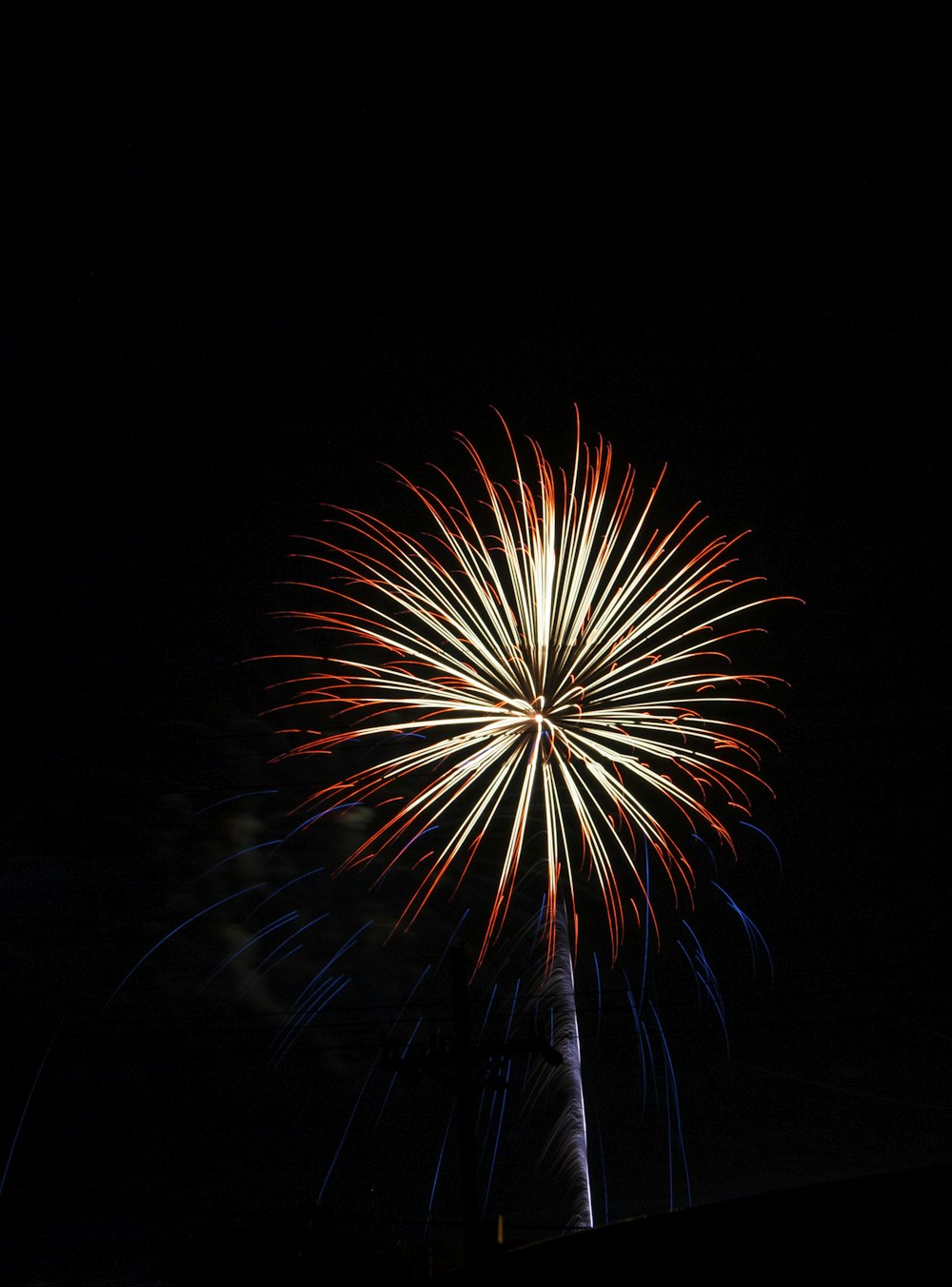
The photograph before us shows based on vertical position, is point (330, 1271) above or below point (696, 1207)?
above

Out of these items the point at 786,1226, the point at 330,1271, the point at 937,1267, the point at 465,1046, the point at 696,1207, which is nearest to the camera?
the point at 937,1267

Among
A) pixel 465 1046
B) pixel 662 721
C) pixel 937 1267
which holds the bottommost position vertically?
pixel 937 1267

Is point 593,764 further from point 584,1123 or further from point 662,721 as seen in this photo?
point 584,1123

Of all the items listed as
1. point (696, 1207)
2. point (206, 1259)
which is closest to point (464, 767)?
point (696, 1207)

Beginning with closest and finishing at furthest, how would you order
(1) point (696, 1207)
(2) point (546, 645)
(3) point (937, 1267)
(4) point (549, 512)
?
(3) point (937, 1267)
(1) point (696, 1207)
(2) point (546, 645)
(4) point (549, 512)

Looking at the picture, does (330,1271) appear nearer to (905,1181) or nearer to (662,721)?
(662,721)

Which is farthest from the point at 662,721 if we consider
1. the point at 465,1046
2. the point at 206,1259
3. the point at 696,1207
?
the point at 206,1259

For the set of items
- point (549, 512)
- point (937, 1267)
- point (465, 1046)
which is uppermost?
point (549, 512)

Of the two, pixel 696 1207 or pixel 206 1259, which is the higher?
pixel 206 1259

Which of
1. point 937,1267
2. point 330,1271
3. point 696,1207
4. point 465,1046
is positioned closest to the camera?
point 937,1267

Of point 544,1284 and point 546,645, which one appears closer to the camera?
point 544,1284
